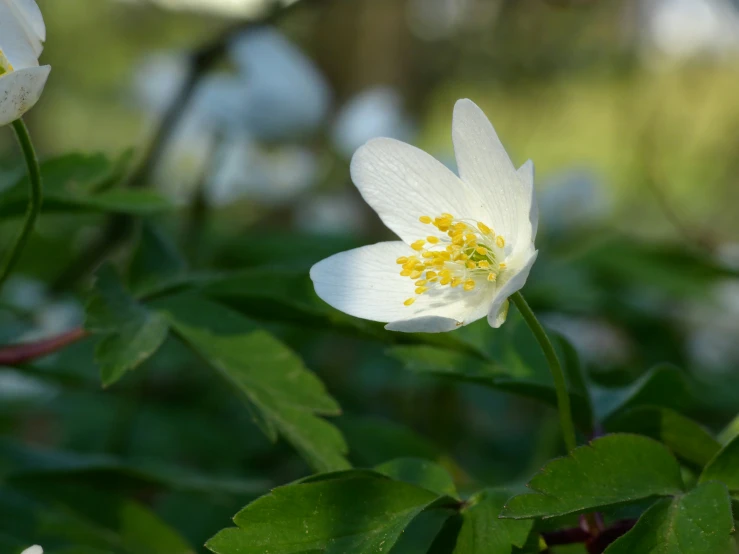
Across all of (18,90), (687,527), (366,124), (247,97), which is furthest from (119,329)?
(366,124)

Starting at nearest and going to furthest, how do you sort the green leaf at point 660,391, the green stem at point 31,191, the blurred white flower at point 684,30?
the green stem at point 31,191
the green leaf at point 660,391
the blurred white flower at point 684,30

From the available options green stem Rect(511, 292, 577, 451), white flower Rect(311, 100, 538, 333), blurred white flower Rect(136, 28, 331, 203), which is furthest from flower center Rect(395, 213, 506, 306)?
blurred white flower Rect(136, 28, 331, 203)

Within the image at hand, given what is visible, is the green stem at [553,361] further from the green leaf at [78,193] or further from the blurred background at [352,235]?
the green leaf at [78,193]

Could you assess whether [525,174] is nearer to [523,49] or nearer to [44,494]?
[44,494]

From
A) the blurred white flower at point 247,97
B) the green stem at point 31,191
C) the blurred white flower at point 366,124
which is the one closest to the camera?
the green stem at point 31,191

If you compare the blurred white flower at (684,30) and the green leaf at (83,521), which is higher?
the blurred white flower at (684,30)

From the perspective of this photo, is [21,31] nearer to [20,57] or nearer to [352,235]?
[20,57]

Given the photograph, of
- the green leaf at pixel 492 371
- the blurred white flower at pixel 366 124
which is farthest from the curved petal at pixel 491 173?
the blurred white flower at pixel 366 124

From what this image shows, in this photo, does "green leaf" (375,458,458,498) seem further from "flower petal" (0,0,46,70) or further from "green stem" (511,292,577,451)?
"flower petal" (0,0,46,70)
